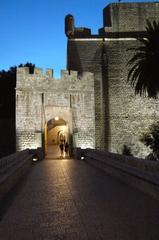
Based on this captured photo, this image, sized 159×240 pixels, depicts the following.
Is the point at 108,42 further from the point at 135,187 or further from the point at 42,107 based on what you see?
the point at 135,187

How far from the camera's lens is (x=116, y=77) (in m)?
21.7

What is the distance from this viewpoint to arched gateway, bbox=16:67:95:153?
61.5ft

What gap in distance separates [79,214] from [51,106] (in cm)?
1487

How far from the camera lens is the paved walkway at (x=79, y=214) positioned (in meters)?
3.80

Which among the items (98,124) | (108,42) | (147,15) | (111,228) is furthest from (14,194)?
(147,15)

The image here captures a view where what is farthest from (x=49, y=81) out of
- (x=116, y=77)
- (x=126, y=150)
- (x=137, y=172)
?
(x=137, y=172)

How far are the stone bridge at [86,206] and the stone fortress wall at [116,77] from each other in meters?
12.7

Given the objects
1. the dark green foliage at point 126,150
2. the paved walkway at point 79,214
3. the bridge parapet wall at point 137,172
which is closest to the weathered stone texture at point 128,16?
the dark green foliage at point 126,150

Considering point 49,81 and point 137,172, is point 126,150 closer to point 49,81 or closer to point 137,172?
point 49,81

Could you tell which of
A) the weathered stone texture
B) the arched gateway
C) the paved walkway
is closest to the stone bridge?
the paved walkway

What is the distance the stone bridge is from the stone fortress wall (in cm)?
1266

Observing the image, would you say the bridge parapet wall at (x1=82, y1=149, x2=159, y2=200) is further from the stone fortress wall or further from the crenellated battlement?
the stone fortress wall

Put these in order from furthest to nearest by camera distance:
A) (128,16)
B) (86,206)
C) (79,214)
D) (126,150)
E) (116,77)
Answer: (128,16)
(116,77)
(126,150)
(86,206)
(79,214)

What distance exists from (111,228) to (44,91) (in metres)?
15.7
